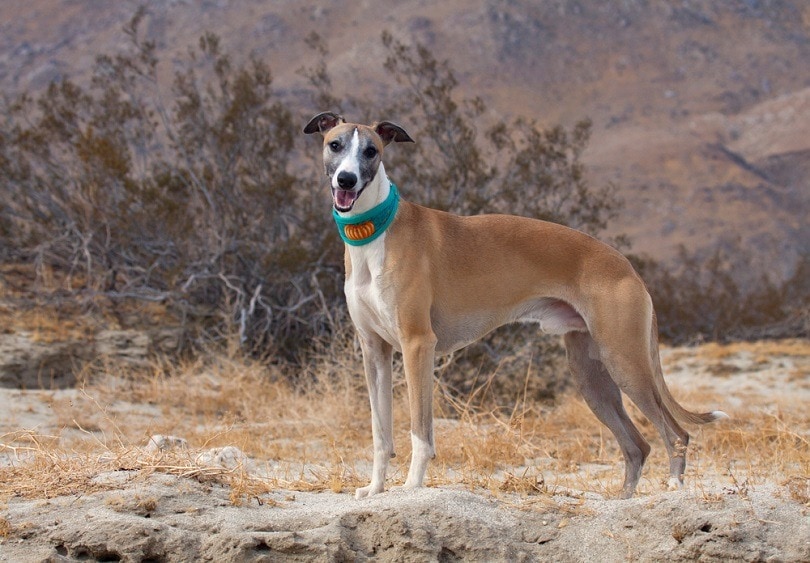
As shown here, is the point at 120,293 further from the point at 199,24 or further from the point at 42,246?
the point at 199,24

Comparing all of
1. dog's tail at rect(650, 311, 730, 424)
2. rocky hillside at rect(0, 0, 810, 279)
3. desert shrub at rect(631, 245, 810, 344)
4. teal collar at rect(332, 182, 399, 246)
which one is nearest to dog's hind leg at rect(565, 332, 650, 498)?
dog's tail at rect(650, 311, 730, 424)

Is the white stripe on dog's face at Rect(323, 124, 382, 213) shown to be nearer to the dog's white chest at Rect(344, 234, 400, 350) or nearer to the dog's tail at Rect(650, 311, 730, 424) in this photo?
the dog's white chest at Rect(344, 234, 400, 350)

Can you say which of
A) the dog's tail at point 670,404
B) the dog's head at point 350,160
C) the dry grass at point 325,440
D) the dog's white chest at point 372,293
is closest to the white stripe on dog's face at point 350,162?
the dog's head at point 350,160

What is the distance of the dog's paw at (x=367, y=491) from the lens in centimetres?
498

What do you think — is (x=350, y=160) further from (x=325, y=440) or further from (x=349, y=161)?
(x=325, y=440)

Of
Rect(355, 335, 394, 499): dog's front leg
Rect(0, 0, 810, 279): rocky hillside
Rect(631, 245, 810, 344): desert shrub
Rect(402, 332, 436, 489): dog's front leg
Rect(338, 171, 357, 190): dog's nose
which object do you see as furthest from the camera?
Rect(0, 0, 810, 279): rocky hillside

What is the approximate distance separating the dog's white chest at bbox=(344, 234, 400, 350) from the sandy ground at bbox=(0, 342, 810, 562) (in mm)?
845

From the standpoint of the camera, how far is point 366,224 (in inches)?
199

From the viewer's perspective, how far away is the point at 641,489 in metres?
5.89

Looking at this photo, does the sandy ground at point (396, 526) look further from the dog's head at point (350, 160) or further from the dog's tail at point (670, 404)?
the dog's head at point (350, 160)

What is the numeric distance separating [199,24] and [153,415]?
71.8 metres

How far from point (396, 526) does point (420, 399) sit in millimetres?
796

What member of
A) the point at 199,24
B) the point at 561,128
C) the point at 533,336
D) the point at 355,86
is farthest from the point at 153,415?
the point at 199,24

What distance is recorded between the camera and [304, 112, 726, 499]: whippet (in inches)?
196
